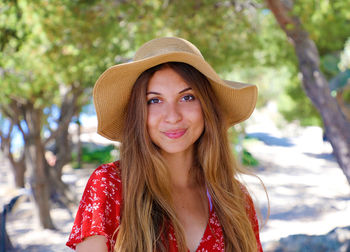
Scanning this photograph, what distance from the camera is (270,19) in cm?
1194

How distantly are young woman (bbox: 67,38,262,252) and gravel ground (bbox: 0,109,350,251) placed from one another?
1.45 metres

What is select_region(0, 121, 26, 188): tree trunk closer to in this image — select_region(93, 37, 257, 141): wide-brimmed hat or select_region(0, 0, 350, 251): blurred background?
select_region(0, 0, 350, 251): blurred background

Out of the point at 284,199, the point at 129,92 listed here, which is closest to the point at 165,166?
the point at 129,92

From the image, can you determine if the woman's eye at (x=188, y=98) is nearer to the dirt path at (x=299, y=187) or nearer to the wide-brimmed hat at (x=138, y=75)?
the wide-brimmed hat at (x=138, y=75)

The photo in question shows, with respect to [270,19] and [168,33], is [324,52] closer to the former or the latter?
[270,19]

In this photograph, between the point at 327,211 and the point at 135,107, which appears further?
the point at 327,211

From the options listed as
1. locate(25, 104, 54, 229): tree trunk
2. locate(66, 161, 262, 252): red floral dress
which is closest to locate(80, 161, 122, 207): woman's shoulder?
locate(66, 161, 262, 252): red floral dress

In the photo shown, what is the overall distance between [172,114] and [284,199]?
32.0 ft

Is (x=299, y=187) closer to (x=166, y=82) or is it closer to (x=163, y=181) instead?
(x=163, y=181)

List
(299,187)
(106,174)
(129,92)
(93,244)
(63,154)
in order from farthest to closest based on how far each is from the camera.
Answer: (299,187) < (63,154) < (129,92) < (106,174) < (93,244)

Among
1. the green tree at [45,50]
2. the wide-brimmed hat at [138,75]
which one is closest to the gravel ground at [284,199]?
the green tree at [45,50]

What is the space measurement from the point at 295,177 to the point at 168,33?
875cm

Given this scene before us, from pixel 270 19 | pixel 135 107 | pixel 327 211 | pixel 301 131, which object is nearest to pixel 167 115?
pixel 135 107

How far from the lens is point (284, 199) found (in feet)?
35.9
